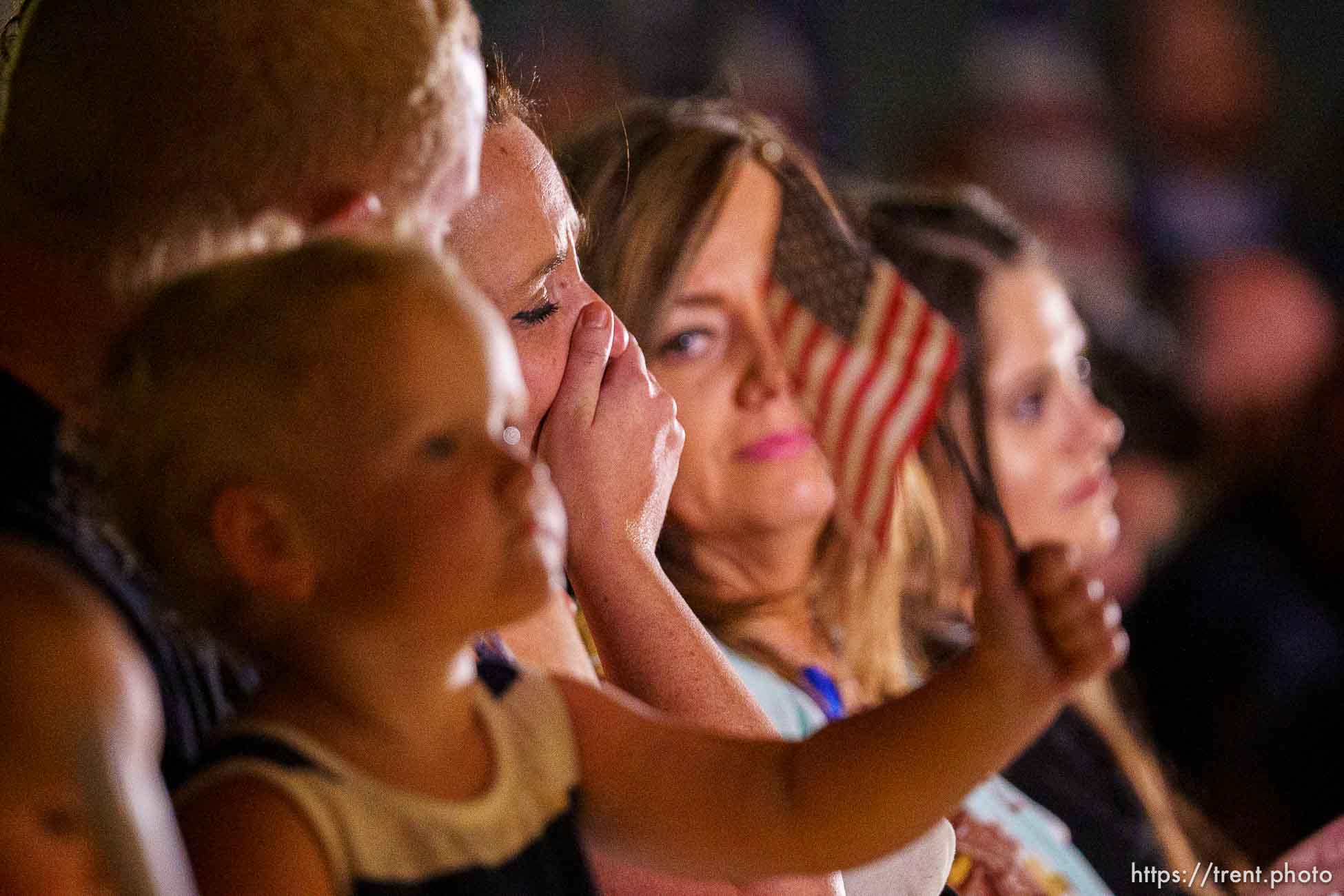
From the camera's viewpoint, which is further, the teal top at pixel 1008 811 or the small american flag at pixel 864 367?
the small american flag at pixel 864 367

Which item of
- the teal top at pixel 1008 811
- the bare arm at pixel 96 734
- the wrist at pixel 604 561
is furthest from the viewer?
the teal top at pixel 1008 811

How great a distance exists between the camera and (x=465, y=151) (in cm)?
68

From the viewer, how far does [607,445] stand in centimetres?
92

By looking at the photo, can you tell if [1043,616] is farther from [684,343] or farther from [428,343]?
[684,343]

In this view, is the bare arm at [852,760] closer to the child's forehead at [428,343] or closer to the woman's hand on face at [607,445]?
the child's forehead at [428,343]

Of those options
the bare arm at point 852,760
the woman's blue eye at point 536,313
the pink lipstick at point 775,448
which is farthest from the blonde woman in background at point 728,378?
the bare arm at point 852,760

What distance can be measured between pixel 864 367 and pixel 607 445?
3.13ft

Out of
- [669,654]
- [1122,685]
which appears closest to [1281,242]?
[1122,685]

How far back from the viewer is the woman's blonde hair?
1.48 m

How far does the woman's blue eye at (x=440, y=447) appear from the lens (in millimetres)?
544

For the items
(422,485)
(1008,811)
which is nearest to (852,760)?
(422,485)

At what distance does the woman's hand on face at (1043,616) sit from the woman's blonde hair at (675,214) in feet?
2.44

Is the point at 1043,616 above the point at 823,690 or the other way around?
above

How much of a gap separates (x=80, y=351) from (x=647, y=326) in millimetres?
889
